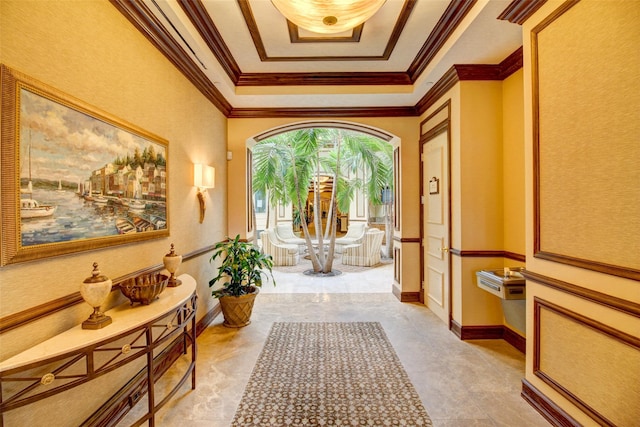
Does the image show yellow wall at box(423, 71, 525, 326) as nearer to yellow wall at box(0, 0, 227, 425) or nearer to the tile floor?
the tile floor

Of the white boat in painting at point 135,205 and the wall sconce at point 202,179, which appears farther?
the wall sconce at point 202,179

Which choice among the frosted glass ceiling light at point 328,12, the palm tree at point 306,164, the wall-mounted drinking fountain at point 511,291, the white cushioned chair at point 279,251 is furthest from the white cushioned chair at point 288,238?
the frosted glass ceiling light at point 328,12

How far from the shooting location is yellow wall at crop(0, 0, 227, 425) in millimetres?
1270

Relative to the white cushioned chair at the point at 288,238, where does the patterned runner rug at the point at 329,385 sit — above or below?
below

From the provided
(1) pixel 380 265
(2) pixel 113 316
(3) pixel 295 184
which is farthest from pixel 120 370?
(1) pixel 380 265

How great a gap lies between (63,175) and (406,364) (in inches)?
113

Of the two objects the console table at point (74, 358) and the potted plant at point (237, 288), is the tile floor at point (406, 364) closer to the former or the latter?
the potted plant at point (237, 288)

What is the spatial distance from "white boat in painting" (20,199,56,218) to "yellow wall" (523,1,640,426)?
114 inches

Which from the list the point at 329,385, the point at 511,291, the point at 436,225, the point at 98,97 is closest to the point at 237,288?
the point at 329,385

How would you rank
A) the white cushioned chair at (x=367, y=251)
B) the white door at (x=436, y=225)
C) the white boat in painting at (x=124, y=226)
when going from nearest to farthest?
the white boat in painting at (x=124, y=226), the white door at (x=436, y=225), the white cushioned chair at (x=367, y=251)

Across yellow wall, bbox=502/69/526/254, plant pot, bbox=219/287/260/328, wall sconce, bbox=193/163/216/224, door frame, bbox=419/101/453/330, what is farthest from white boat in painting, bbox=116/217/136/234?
yellow wall, bbox=502/69/526/254

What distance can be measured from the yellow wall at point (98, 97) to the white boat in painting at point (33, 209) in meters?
0.23

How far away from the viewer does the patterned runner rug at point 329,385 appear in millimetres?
1921

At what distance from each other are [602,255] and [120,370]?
309 centimetres
